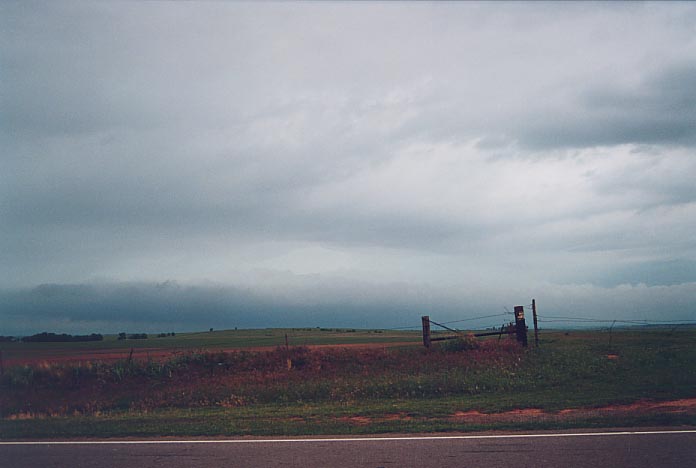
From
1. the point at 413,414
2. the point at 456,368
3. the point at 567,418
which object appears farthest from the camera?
the point at 456,368

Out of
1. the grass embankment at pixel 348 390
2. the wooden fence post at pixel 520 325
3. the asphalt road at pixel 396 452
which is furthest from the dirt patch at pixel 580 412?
the wooden fence post at pixel 520 325

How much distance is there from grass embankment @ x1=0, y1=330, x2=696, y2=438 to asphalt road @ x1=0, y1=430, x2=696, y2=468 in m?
1.42

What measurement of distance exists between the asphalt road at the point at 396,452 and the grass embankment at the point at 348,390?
142cm

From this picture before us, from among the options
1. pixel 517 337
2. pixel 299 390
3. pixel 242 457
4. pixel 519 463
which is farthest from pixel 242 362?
pixel 519 463

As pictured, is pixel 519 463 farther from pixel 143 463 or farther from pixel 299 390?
pixel 299 390

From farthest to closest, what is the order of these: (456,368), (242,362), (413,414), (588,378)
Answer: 1. (242,362)
2. (456,368)
3. (588,378)
4. (413,414)

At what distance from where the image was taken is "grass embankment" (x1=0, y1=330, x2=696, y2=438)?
46.0 feet

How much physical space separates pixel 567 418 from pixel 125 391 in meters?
18.3

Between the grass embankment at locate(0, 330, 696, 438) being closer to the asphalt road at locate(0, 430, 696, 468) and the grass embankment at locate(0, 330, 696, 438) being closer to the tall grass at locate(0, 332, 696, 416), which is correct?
the tall grass at locate(0, 332, 696, 416)

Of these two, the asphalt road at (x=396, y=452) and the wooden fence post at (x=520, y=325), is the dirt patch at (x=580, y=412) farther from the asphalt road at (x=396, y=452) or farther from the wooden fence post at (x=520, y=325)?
the wooden fence post at (x=520, y=325)

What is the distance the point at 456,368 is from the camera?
2309 cm

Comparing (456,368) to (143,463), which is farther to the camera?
(456,368)

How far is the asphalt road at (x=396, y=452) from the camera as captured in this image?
927 centimetres

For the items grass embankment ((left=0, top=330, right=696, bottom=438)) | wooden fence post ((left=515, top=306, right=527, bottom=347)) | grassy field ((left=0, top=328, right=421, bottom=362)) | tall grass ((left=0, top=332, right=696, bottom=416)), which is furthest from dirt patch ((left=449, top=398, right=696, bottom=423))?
grassy field ((left=0, top=328, right=421, bottom=362))
